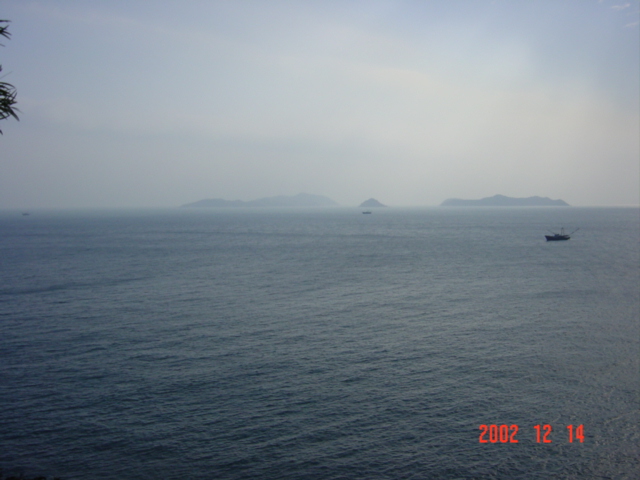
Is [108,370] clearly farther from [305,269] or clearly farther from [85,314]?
[305,269]

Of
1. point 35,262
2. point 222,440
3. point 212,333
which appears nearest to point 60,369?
point 212,333

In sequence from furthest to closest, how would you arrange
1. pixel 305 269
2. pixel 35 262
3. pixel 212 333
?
pixel 35 262 → pixel 305 269 → pixel 212 333
